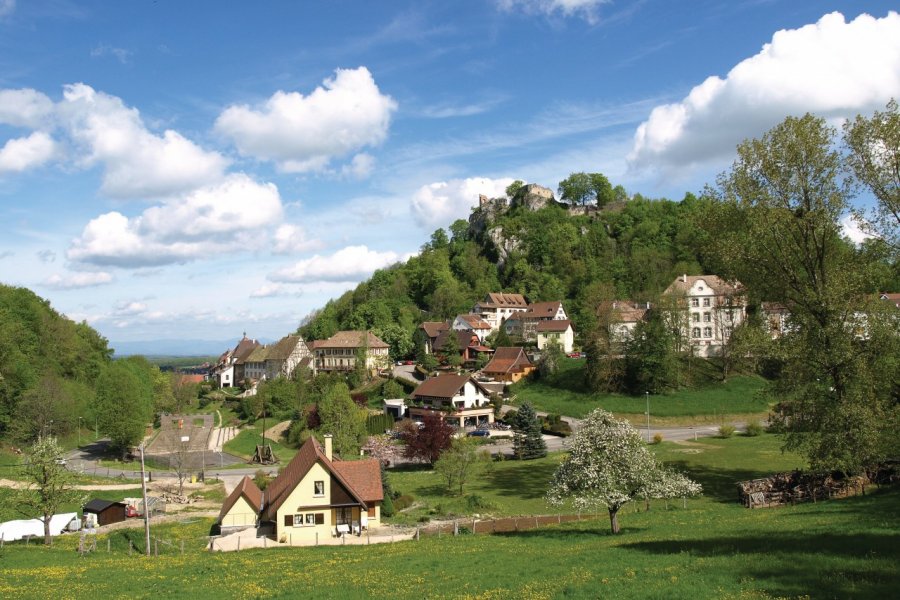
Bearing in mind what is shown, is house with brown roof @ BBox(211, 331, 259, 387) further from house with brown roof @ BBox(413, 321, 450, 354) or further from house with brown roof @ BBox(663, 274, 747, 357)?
house with brown roof @ BBox(663, 274, 747, 357)

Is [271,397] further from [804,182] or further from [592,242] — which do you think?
[592,242]

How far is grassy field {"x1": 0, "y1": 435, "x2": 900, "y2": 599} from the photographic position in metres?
13.4

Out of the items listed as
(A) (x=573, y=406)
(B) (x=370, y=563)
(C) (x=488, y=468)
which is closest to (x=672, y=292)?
(A) (x=573, y=406)

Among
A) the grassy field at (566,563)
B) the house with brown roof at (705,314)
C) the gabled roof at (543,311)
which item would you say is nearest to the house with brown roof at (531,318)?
the gabled roof at (543,311)

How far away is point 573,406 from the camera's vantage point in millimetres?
73188

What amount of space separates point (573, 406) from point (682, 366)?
49.8 feet

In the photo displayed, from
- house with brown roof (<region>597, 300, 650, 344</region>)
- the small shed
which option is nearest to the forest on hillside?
house with brown roof (<region>597, 300, 650, 344</region>)

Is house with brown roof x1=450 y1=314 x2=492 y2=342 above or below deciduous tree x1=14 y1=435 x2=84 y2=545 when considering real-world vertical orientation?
above

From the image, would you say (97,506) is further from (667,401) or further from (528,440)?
(667,401)

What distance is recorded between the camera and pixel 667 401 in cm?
7038

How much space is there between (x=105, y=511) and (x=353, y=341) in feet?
223

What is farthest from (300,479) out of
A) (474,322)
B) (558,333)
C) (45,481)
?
(474,322)

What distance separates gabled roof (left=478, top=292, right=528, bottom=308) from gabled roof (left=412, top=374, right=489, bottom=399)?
149 feet

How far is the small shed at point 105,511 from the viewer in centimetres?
3706
